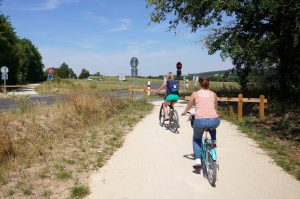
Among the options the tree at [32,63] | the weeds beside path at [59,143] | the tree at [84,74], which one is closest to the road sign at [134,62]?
the weeds beside path at [59,143]

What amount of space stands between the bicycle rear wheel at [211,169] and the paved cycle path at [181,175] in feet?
0.37

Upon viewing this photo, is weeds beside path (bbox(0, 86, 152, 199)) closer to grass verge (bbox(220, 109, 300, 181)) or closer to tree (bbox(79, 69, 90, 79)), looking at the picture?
grass verge (bbox(220, 109, 300, 181))

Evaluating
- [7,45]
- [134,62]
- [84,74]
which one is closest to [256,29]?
[134,62]

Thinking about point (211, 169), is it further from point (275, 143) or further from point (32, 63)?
point (32, 63)

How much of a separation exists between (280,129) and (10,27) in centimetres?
4876

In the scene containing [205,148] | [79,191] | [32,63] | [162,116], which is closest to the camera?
[79,191]

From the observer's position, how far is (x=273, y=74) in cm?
2355

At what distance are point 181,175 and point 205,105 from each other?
1.43m

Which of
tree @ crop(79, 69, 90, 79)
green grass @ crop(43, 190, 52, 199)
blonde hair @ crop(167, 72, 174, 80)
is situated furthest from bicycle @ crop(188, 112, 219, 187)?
tree @ crop(79, 69, 90, 79)

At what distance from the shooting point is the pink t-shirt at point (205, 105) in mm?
6250

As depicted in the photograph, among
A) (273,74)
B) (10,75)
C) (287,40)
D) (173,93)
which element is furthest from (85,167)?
(10,75)

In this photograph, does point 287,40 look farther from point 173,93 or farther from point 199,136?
point 199,136

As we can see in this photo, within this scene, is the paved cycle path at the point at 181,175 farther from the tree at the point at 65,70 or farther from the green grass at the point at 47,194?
the tree at the point at 65,70

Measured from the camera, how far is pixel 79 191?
18.8 feet
